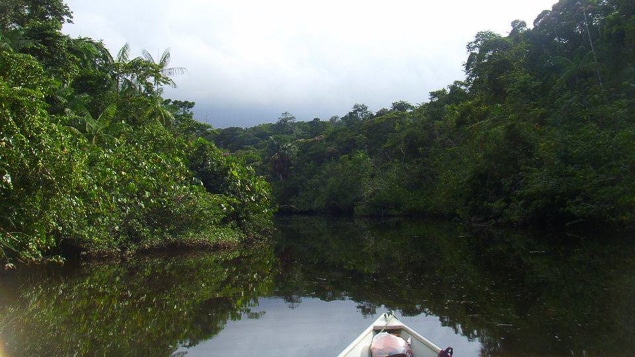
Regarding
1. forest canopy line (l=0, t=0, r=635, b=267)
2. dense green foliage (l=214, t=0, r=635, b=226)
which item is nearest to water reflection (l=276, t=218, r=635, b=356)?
dense green foliage (l=214, t=0, r=635, b=226)

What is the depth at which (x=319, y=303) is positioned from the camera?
31.8ft

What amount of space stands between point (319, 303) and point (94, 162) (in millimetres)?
6794

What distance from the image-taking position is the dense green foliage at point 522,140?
58.9 ft

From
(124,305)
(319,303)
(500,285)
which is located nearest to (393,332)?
(319,303)

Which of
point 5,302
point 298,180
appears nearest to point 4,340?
point 5,302

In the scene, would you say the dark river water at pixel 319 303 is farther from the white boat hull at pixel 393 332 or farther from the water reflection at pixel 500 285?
the white boat hull at pixel 393 332

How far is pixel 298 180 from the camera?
164 feet

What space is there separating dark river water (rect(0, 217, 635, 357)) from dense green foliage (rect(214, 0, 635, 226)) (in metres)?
3.11

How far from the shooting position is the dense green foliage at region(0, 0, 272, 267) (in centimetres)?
866

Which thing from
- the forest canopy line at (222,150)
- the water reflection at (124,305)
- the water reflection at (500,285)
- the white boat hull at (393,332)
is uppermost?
the forest canopy line at (222,150)

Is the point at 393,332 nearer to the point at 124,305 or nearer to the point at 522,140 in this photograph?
the point at 124,305

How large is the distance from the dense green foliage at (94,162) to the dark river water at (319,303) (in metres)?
1.21

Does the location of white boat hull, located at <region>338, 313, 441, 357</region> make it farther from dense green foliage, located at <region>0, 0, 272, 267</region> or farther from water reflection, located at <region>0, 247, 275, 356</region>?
dense green foliage, located at <region>0, 0, 272, 267</region>

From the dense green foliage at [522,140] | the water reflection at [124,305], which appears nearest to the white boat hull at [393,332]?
the water reflection at [124,305]
